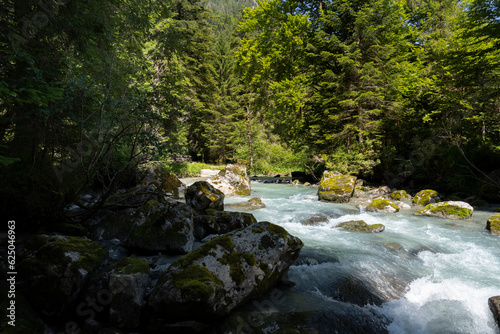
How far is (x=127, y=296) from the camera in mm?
2857

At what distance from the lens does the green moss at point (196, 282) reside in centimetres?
274

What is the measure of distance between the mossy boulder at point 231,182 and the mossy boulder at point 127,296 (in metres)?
10.2

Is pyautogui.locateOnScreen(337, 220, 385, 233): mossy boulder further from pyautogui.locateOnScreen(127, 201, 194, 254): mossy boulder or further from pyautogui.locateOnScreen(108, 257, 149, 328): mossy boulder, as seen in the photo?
pyautogui.locateOnScreen(108, 257, 149, 328): mossy boulder

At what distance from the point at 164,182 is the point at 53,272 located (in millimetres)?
8374

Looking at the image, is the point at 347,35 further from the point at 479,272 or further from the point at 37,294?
the point at 37,294

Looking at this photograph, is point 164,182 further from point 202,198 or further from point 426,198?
point 426,198

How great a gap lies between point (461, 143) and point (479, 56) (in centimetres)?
476

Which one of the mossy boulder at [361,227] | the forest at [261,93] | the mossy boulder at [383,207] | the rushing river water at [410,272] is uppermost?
the forest at [261,93]

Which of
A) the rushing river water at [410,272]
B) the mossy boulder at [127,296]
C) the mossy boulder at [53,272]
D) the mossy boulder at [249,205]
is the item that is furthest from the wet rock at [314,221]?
the mossy boulder at [53,272]

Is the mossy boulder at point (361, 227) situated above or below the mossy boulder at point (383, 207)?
below

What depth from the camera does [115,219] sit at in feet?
17.6

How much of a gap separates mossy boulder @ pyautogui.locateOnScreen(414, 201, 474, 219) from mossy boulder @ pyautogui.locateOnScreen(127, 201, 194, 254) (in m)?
8.48

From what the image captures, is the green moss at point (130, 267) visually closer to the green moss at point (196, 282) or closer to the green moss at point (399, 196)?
the green moss at point (196, 282)

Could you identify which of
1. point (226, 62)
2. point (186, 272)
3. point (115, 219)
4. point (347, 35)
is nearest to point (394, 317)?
point (186, 272)
